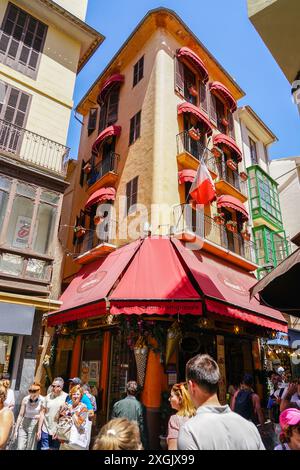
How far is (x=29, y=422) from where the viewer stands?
20.0 feet

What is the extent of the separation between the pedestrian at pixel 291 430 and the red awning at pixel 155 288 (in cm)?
543

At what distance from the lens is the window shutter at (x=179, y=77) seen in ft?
48.9

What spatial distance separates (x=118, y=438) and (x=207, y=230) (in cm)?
1132

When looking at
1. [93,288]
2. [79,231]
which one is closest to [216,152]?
[79,231]

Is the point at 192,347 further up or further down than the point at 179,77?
further down

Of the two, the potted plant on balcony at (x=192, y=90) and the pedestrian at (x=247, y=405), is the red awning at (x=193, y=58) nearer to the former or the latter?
the potted plant on balcony at (x=192, y=90)

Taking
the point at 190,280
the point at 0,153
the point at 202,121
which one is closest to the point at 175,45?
the point at 202,121

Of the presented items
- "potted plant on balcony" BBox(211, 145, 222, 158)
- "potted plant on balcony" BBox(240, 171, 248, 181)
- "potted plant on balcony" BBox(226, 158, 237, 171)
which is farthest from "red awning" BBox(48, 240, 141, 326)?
"potted plant on balcony" BBox(240, 171, 248, 181)

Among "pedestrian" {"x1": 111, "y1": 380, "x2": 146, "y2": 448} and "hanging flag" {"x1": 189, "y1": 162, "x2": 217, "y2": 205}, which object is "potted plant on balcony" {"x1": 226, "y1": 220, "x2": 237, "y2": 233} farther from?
"pedestrian" {"x1": 111, "y1": 380, "x2": 146, "y2": 448}

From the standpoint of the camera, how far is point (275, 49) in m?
5.80

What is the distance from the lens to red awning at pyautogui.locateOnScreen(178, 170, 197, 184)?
12.7 m

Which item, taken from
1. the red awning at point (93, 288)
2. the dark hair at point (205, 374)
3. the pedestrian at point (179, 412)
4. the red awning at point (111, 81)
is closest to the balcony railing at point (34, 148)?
the red awning at point (93, 288)

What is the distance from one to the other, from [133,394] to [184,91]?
47.6 ft

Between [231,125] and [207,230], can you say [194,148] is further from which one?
[231,125]
